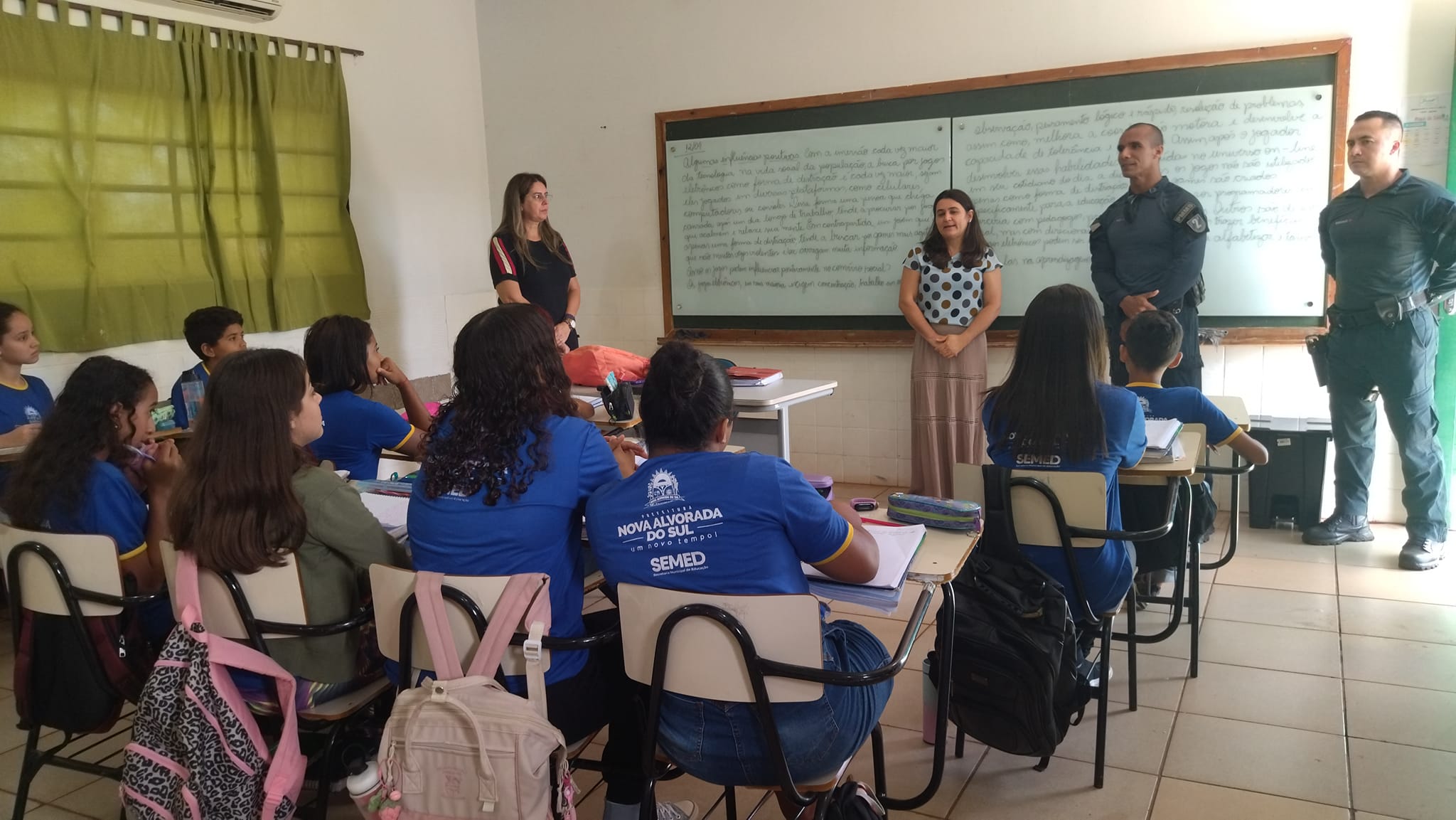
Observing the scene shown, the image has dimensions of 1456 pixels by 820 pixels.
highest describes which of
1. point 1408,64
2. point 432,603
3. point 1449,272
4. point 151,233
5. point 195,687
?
point 1408,64

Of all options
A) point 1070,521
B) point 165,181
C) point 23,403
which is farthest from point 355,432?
point 165,181

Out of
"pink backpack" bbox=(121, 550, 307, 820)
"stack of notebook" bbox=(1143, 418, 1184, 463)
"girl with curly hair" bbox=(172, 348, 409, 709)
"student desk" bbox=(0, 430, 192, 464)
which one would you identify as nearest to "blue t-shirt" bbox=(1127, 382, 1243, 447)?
"stack of notebook" bbox=(1143, 418, 1184, 463)

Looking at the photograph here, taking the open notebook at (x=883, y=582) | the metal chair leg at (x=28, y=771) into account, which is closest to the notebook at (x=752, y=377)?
the open notebook at (x=883, y=582)

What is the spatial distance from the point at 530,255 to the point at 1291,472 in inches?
139

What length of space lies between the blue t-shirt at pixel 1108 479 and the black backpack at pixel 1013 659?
14cm

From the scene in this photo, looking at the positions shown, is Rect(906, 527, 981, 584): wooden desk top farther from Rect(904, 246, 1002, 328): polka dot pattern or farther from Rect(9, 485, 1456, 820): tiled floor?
Rect(904, 246, 1002, 328): polka dot pattern

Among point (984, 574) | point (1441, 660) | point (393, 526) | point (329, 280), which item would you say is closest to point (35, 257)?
point (329, 280)

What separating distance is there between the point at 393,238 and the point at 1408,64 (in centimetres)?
493

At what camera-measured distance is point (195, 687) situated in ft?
6.09

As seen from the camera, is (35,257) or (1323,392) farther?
(1323,392)

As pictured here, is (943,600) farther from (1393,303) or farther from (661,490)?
(1393,303)

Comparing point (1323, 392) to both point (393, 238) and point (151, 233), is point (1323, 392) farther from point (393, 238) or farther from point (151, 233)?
point (151, 233)

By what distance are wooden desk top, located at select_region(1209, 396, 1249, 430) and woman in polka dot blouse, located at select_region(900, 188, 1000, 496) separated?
144cm

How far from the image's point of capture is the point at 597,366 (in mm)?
3668
